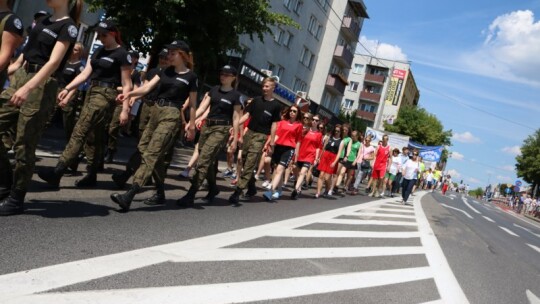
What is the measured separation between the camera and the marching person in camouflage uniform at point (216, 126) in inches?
250

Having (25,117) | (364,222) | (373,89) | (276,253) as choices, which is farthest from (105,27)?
(373,89)

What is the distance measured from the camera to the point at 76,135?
220 inches

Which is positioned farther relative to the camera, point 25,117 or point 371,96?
point 371,96

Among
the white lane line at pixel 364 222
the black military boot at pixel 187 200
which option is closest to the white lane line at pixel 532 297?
the white lane line at pixel 364 222

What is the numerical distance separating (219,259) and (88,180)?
2881 mm

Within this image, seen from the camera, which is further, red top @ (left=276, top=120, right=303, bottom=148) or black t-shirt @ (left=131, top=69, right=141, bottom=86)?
red top @ (left=276, top=120, right=303, bottom=148)

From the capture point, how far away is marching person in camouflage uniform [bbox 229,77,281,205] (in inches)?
296

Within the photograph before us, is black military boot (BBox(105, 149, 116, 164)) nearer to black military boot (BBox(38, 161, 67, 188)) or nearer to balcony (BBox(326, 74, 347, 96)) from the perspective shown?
black military boot (BBox(38, 161, 67, 188))

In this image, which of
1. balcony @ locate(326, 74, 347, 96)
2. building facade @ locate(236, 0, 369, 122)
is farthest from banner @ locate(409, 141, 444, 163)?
building facade @ locate(236, 0, 369, 122)

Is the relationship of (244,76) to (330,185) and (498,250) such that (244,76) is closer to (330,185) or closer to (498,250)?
(330,185)

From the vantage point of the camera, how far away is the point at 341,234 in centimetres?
672

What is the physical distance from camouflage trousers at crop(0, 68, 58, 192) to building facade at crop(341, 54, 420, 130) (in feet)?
213

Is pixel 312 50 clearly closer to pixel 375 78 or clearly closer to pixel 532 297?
pixel 532 297

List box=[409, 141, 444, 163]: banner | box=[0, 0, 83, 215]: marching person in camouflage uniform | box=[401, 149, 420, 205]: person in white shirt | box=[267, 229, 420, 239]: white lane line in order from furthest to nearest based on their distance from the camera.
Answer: box=[409, 141, 444, 163]: banner < box=[401, 149, 420, 205]: person in white shirt < box=[267, 229, 420, 239]: white lane line < box=[0, 0, 83, 215]: marching person in camouflage uniform
